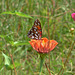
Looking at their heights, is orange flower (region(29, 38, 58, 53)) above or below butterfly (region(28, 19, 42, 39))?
below

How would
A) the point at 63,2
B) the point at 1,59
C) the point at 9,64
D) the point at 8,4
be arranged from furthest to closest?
the point at 63,2 < the point at 8,4 < the point at 1,59 < the point at 9,64

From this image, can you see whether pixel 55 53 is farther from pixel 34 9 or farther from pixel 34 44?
pixel 34 44

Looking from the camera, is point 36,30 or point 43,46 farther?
point 36,30

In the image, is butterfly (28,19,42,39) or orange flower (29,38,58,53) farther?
butterfly (28,19,42,39)

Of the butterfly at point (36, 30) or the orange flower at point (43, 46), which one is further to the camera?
the butterfly at point (36, 30)

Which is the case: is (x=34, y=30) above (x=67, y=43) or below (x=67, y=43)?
above

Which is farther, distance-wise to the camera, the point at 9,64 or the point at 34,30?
the point at 34,30

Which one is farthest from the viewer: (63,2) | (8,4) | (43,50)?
(63,2)

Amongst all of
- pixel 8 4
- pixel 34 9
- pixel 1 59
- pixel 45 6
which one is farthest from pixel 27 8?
pixel 1 59

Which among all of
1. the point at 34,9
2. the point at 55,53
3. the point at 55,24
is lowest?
the point at 55,53

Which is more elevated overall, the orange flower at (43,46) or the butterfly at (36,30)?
the butterfly at (36,30)
